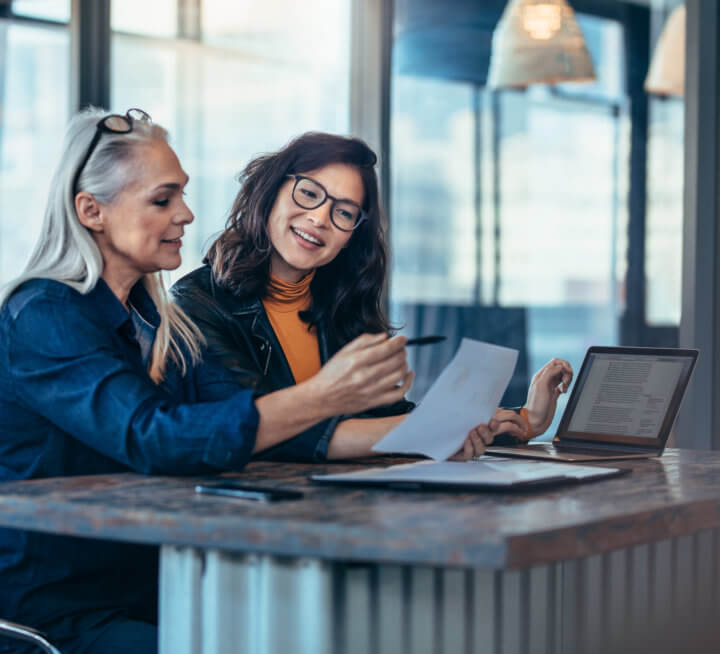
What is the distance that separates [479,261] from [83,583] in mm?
4179

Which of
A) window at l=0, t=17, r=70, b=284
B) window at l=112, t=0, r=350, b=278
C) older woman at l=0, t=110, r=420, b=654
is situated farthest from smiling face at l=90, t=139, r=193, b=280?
Result: window at l=0, t=17, r=70, b=284

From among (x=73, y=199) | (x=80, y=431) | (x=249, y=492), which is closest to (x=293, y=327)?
(x=73, y=199)

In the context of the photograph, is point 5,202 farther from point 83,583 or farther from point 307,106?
point 83,583

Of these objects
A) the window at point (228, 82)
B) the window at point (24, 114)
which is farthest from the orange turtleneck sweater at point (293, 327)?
the window at point (24, 114)

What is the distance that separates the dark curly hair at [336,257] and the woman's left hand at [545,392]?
42cm

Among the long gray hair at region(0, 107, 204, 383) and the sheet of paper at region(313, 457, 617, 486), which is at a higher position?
the long gray hair at region(0, 107, 204, 383)

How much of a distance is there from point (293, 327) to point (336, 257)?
9.5 inches

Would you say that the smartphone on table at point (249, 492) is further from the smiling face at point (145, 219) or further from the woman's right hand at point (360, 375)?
the smiling face at point (145, 219)

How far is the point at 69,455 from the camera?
1.55m

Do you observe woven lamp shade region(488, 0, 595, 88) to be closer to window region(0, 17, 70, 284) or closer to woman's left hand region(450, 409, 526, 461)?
window region(0, 17, 70, 284)

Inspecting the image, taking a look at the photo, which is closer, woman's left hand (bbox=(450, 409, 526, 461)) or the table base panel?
the table base panel

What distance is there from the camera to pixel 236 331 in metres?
2.01

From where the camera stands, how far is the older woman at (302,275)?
6.66 ft

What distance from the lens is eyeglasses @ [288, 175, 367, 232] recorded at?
7.22 feet
